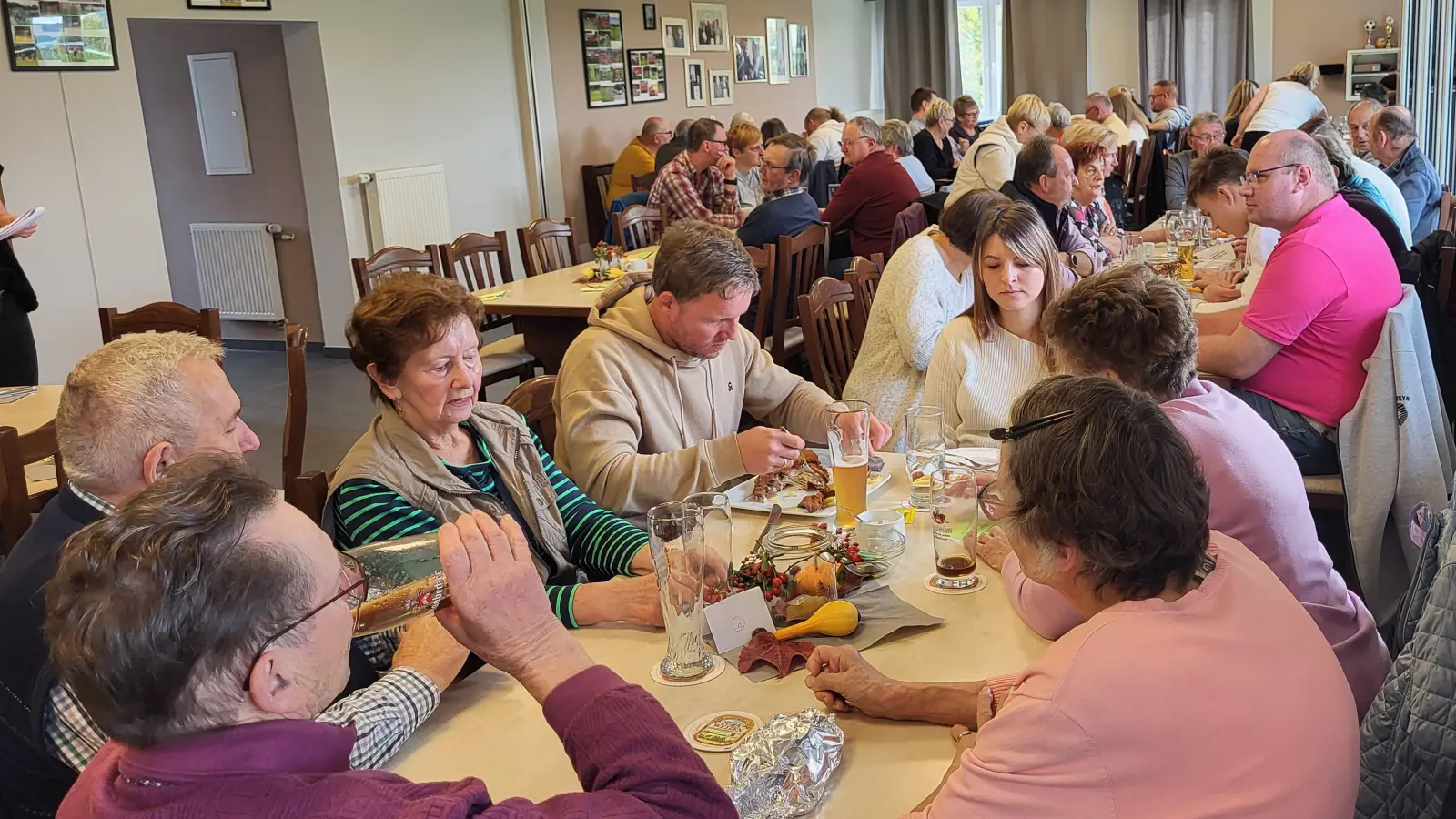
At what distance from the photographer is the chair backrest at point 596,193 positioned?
9.66m

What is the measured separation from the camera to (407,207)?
789cm

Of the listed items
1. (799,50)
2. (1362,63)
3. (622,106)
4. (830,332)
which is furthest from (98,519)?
(1362,63)

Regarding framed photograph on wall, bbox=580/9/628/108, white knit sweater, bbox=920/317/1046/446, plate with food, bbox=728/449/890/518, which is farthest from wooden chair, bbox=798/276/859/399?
framed photograph on wall, bbox=580/9/628/108

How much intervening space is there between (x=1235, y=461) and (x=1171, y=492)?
629mm

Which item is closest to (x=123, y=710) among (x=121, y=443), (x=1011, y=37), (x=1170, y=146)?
(x=121, y=443)

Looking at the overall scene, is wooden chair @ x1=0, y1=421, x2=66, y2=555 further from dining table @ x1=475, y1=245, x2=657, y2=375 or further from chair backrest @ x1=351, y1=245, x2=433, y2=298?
dining table @ x1=475, y1=245, x2=657, y2=375

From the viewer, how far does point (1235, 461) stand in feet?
6.12

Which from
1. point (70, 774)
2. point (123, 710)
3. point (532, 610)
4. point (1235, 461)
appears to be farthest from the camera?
point (1235, 461)

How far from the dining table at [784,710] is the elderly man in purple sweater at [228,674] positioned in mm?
311

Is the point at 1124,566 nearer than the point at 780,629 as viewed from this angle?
Yes

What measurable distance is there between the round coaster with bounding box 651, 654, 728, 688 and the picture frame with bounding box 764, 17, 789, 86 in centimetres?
1134

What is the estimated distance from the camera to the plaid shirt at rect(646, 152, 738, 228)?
7.74 m

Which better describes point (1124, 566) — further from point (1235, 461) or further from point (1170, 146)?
point (1170, 146)

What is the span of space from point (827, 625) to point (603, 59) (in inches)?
347
